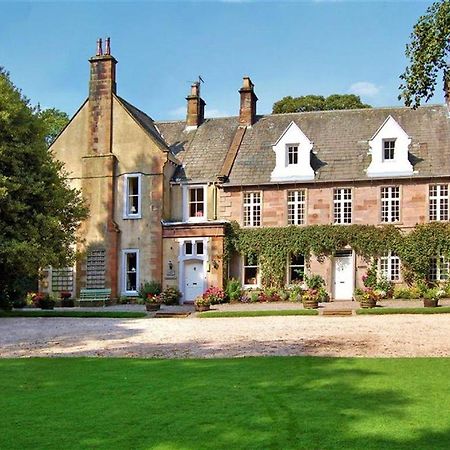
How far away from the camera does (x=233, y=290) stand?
33500 mm

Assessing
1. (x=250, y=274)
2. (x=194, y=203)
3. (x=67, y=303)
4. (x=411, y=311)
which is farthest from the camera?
(x=194, y=203)

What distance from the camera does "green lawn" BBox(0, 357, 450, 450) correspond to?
25.3 ft

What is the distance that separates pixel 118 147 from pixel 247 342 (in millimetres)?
21817

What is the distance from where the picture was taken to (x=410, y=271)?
32500mm

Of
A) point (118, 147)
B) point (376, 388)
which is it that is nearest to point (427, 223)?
point (118, 147)

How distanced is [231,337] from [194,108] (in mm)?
24348

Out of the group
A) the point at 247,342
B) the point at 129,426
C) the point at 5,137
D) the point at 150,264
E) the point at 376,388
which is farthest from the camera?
the point at 150,264

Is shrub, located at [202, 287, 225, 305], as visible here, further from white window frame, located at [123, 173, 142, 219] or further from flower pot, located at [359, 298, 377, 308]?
flower pot, located at [359, 298, 377, 308]

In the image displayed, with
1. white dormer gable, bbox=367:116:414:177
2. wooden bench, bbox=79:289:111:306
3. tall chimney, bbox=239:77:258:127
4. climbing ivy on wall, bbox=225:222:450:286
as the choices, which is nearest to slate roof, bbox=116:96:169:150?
tall chimney, bbox=239:77:258:127

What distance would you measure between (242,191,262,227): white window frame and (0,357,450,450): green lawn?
2182 cm

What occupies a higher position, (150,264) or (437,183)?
(437,183)

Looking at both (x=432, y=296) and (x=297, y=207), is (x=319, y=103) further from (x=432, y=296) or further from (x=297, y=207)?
(x=432, y=296)

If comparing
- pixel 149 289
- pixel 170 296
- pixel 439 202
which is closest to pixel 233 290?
pixel 170 296

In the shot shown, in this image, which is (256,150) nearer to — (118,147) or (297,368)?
(118,147)
